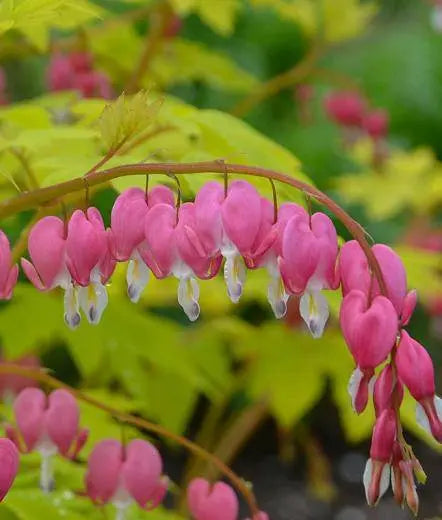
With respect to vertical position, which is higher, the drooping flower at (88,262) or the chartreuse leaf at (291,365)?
the drooping flower at (88,262)

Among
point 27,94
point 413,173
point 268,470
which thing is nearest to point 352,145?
point 413,173

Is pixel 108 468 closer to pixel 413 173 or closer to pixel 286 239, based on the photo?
pixel 286 239

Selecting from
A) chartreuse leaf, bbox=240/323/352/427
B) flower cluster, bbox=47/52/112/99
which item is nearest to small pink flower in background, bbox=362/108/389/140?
chartreuse leaf, bbox=240/323/352/427

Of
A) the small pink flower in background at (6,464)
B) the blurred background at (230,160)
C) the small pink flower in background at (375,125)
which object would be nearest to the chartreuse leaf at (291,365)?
the blurred background at (230,160)

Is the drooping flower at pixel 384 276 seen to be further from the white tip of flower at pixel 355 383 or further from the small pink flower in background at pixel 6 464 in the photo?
the small pink flower in background at pixel 6 464

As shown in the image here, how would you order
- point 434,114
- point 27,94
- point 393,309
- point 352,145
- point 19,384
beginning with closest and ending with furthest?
1. point 393,309
2. point 19,384
3. point 352,145
4. point 27,94
5. point 434,114

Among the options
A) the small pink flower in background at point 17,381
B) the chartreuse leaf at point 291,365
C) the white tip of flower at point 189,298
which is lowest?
the small pink flower in background at point 17,381
